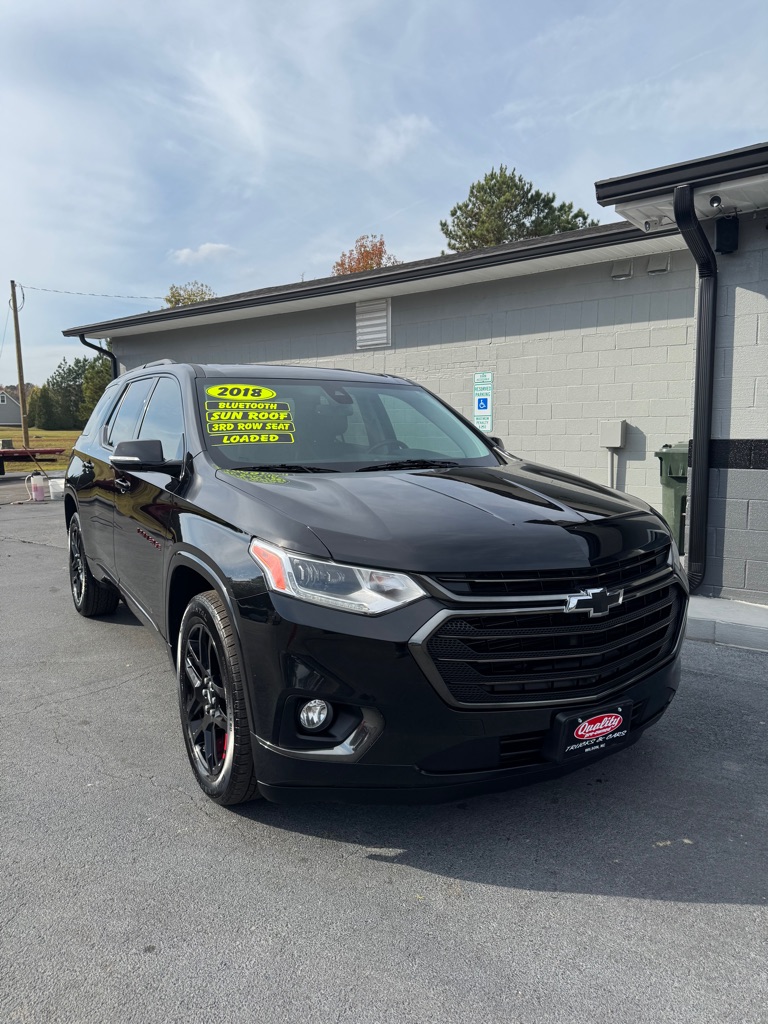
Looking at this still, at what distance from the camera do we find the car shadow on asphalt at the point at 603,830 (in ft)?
8.30

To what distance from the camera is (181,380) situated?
155 inches

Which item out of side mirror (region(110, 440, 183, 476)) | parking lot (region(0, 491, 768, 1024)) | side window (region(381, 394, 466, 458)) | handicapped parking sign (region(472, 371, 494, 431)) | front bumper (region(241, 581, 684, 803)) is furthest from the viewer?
handicapped parking sign (region(472, 371, 494, 431))

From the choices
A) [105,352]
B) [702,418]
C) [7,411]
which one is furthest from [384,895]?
[7,411]

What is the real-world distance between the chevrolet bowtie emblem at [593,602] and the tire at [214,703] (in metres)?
1.11

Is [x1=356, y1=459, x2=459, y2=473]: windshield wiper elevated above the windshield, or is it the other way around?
the windshield

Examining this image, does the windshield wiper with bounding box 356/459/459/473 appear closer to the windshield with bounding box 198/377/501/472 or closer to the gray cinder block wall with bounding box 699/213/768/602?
the windshield with bounding box 198/377/501/472

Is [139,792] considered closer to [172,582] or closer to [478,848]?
[172,582]

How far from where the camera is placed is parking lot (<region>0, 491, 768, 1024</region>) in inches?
78.9

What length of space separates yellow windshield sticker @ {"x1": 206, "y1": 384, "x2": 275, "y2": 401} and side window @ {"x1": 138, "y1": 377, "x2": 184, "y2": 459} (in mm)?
194

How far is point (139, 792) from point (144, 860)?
1.69ft

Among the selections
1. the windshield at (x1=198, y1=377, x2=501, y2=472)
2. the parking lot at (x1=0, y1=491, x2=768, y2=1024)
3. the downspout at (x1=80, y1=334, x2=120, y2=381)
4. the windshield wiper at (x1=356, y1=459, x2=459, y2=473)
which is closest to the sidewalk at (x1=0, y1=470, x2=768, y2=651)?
the parking lot at (x1=0, y1=491, x2=768, y2=1024)

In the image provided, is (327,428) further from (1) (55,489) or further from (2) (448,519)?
(1) (55,489)

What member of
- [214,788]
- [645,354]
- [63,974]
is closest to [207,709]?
[214,788]

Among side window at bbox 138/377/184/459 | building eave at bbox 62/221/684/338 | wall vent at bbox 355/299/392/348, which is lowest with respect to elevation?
side window at bbox 138/377/184/459
